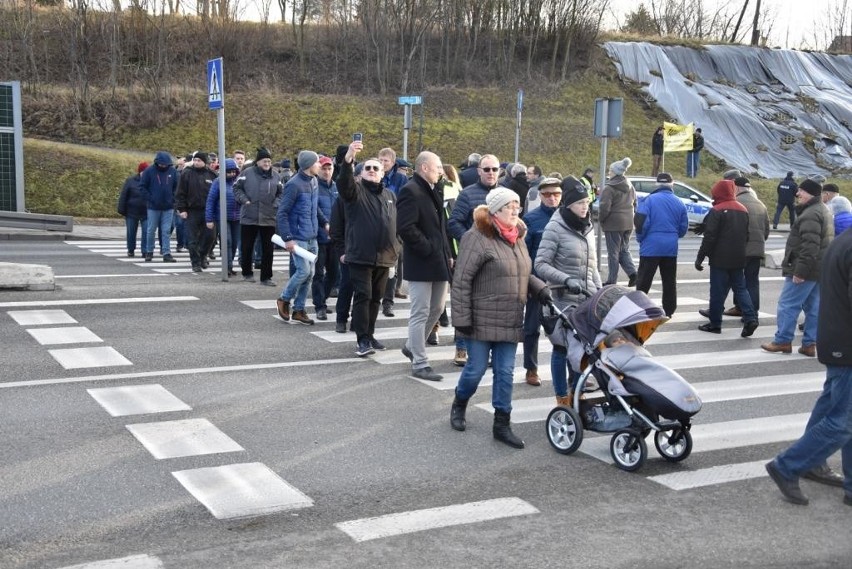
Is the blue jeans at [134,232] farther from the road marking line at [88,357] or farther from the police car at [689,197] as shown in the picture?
the police car at [689,197]

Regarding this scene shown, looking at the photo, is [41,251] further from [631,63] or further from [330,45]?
[631,63]

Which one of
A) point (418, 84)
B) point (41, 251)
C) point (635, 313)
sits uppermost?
point (418, 84)

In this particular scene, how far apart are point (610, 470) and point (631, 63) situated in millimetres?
44424

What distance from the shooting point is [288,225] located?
477 inches

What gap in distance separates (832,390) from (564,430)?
6.19ft

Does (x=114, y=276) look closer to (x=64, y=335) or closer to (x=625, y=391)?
(x=64, y=335)

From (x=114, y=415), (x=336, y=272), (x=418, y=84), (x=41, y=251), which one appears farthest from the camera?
(x=418, y=84)

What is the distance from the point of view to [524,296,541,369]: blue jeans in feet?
30.7

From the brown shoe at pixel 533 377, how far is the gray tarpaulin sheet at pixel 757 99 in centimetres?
3437

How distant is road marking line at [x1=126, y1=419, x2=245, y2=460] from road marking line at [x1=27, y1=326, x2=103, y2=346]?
3.58m

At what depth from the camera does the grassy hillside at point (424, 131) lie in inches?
1283

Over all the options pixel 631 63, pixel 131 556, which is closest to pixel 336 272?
pixel 131 556

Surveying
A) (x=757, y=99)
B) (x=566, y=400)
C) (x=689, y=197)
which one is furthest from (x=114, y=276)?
(x=757, y=99)

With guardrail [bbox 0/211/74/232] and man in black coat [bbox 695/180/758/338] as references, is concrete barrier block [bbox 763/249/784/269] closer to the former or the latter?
man in black coat [bbox 695/180/758/338]
